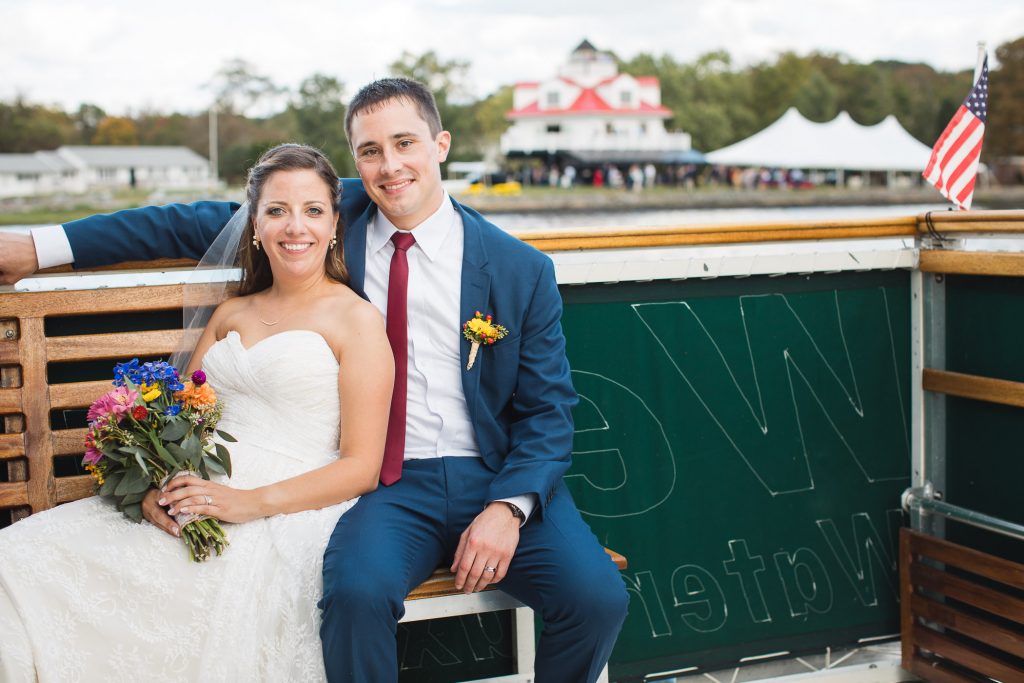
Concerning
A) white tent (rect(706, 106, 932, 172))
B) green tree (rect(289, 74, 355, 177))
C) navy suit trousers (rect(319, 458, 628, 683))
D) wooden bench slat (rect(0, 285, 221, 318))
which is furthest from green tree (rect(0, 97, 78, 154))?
navy suit trousers (rect(319, 458, 628, 683))


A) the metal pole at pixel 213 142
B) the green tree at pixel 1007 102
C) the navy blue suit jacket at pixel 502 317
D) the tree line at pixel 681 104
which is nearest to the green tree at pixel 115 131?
the tree line at pixel 681 104

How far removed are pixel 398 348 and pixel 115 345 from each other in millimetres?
827

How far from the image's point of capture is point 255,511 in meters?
2.72

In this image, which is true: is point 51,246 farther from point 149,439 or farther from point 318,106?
point 318,106

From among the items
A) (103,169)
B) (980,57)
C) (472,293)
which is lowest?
(472,293)

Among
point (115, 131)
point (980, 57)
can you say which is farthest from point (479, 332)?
point (115, 131)

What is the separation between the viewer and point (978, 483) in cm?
371

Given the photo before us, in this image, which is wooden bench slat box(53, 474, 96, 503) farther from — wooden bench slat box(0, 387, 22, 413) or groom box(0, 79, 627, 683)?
groom box(0, 79, 627, 683)

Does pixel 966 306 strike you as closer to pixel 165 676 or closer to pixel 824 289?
pixel 824 289

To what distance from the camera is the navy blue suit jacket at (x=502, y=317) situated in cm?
301

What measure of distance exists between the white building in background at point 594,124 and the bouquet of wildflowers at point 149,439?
8338cm

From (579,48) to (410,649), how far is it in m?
92.2

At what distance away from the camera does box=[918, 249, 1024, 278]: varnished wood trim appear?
11.3 feet

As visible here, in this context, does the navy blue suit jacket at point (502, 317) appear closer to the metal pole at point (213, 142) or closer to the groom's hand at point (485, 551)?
→ the groom's hand at point (485, 551)
